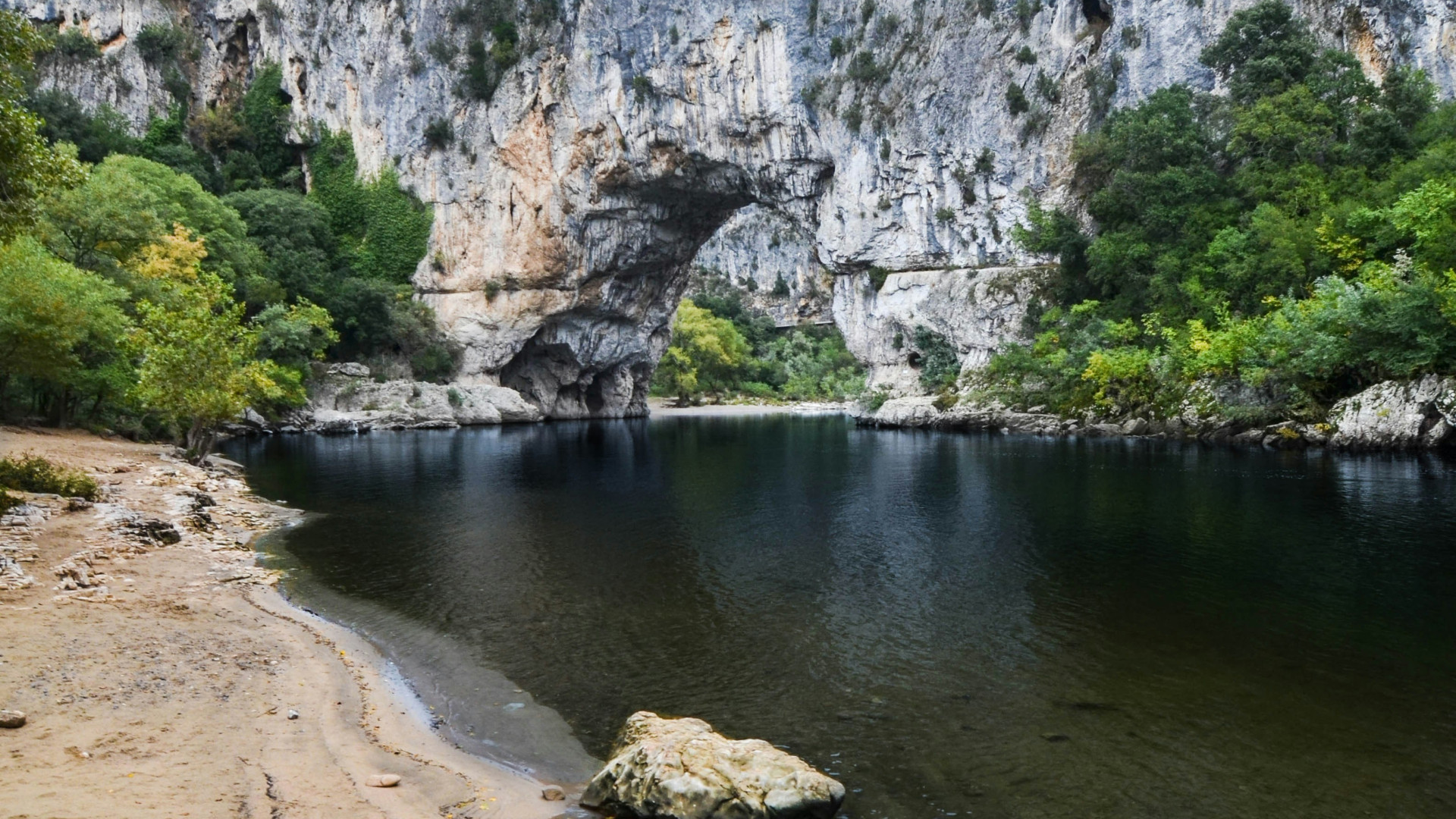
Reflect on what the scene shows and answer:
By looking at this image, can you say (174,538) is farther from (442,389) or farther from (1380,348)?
(442,389)

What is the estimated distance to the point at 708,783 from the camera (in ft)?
20.6

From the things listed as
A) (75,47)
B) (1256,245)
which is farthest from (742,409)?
(75,47)

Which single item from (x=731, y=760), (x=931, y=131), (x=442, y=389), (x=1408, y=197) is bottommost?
(x=731, y=760)

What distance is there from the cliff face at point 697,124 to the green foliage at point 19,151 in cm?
4208

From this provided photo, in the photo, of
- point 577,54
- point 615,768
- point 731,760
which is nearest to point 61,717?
point 615,768

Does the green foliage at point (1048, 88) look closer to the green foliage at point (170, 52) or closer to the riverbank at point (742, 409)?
the riverbank at point (742, 409)

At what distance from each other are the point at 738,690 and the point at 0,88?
40.5 feet

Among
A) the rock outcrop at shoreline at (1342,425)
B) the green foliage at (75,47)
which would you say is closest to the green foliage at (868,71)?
the rock outcrop at shoreline at (1342,425)

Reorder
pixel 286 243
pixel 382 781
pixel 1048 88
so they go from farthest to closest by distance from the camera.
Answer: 1. pixel 286 243
2. pixel 1048 88
3. pixel 382 781

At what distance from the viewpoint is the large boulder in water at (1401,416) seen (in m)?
27.5

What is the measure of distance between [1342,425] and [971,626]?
1008 inches

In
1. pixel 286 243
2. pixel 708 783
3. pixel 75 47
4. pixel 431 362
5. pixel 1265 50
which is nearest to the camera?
pixel 708 783

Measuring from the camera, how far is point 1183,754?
768 cm

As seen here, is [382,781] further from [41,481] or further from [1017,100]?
[1017,100]
